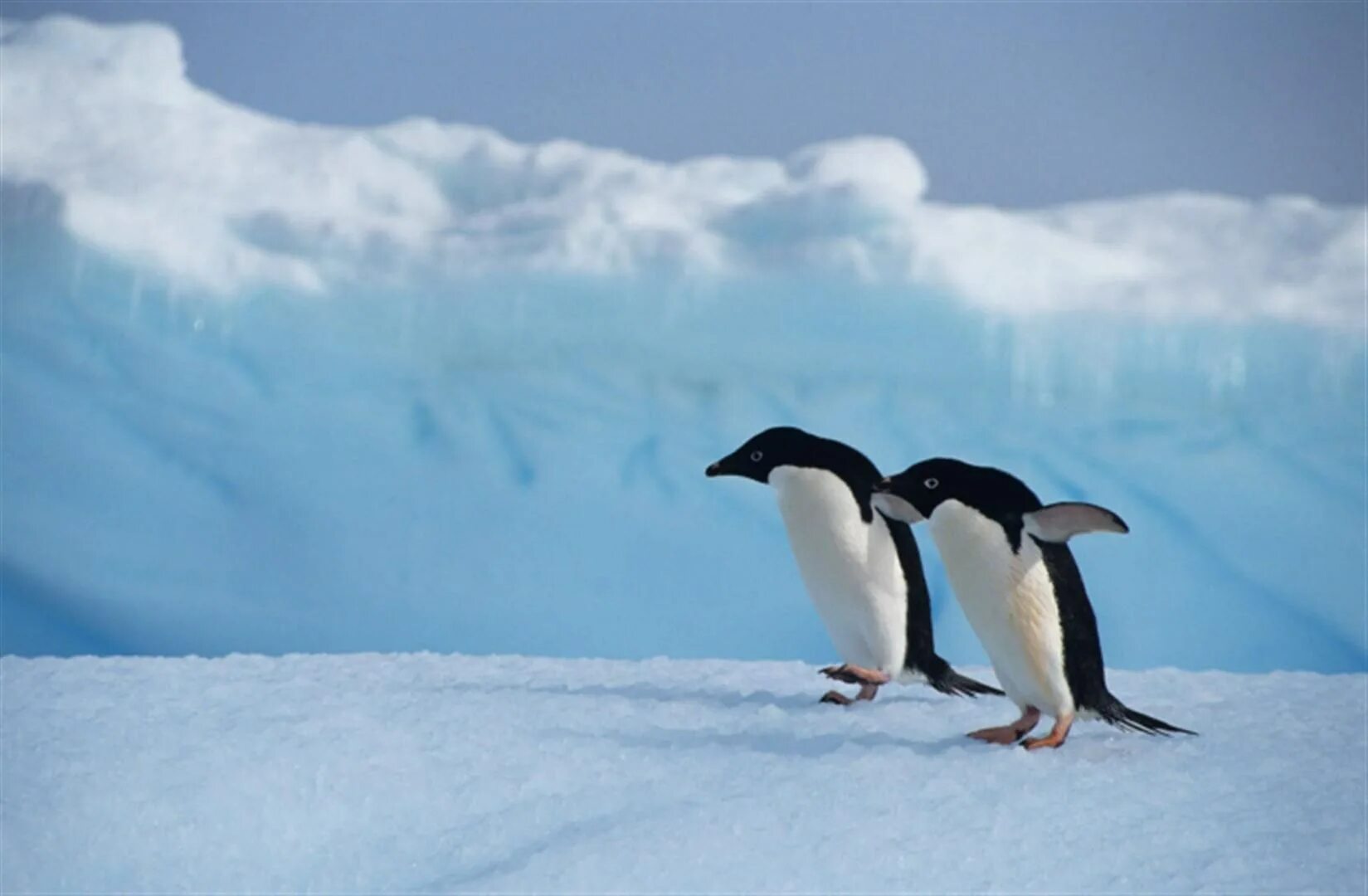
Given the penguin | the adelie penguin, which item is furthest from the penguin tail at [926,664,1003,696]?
the penguin

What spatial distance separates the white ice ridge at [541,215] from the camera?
273cm

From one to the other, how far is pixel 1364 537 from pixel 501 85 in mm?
1746

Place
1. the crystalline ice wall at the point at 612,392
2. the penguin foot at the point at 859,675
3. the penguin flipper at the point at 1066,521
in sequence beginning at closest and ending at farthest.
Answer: the penguin flipper at the point at 1066,521, the penguin foot at the point at 859,675, the crystalline ice wall at the point at 612,392

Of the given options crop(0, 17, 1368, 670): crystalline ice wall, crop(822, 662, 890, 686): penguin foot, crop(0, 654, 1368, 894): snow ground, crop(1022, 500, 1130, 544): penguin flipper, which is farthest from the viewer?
crop(0, 17, 1368, 670): crystalline ice wall

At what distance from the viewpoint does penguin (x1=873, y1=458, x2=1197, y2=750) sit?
2.08 meters

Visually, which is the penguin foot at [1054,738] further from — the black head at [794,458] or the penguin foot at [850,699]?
the black head at [794,458]

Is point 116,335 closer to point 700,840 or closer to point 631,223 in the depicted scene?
point 631,223

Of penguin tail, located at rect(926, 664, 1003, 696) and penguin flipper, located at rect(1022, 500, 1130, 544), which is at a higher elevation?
penguin flipper, located at rect(1022, 500, 1130, 544)

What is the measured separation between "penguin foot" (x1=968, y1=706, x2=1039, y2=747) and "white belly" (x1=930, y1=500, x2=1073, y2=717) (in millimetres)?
29

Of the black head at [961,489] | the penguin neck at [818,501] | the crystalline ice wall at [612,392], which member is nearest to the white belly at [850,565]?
the penguin neck at [818,501]

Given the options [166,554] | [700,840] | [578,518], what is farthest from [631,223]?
[700,840]

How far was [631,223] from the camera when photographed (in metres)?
2.78

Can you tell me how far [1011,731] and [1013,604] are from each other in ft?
0.63

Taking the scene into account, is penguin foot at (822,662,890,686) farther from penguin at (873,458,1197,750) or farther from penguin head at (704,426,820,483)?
penguin head at (704,426,820,483)
